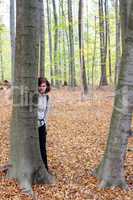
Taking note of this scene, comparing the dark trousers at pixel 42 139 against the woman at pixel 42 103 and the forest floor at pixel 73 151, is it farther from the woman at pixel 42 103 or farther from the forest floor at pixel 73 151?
the forest floor at pixel 73 151

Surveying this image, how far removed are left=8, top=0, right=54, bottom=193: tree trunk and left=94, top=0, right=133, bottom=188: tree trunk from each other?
1102 mm

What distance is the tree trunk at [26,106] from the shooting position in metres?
5.66

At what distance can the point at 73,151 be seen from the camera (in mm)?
8453

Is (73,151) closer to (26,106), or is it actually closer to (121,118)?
(121,118)

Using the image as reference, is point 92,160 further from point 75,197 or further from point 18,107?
point 18,107

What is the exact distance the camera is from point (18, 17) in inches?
225

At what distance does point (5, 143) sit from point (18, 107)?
3.36m

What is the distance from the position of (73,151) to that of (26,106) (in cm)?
296

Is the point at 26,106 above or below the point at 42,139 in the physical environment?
above

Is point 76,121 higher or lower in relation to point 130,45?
lower

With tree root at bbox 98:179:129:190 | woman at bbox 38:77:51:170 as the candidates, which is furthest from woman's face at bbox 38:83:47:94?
tree root at bbox 98:179:129:190

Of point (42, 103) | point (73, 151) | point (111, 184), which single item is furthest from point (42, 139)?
point (73, 151)

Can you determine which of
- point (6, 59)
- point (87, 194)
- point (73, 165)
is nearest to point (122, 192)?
point (87, 194)

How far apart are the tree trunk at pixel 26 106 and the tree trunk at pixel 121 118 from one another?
3.61ft
